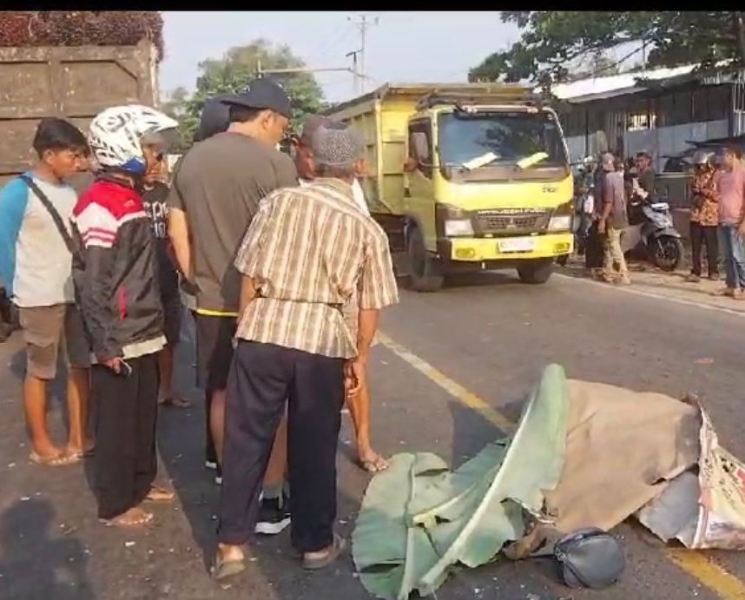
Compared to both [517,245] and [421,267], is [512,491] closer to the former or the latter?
[517,245]

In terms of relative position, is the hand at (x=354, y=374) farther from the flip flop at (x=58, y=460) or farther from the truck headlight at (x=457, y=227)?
the truck headlight at (x=457, y=227)

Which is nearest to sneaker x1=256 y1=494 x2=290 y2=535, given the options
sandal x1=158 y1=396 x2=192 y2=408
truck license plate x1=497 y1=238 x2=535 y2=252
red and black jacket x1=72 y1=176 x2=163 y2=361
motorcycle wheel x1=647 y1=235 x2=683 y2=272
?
red and black jacket x1=72 y1=176 x2=163 y2=361

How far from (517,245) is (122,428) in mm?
7881

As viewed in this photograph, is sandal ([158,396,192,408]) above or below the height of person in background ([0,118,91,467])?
below

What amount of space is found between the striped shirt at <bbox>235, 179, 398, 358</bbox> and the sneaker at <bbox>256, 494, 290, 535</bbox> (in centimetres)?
95

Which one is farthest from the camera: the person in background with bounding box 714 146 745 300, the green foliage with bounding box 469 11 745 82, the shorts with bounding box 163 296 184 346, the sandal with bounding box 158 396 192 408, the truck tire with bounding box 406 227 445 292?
the green foliage with bounding box 469 11 745 82

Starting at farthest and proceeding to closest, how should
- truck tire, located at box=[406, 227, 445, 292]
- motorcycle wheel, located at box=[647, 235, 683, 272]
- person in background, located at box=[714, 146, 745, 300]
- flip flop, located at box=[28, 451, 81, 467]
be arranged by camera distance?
motorcycle wheel, located at box=[647, 235, 683, 272], truck tire, located at box=[406, 227, 445, 292], person in background, located at box=[714, 146, 745, 300], flip flop, located at box=[28, 451, 81, 467]

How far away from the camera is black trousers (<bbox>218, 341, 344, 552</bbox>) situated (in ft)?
12.3

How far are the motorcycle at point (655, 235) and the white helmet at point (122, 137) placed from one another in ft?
32.6

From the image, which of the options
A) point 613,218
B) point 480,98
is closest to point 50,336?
point 480,98

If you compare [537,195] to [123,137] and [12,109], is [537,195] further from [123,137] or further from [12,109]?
[123,137]

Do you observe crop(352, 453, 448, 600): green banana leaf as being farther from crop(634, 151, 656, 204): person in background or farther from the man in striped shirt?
crop(634, 151, 656, 204): person in background

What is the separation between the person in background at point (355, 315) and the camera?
4.01m

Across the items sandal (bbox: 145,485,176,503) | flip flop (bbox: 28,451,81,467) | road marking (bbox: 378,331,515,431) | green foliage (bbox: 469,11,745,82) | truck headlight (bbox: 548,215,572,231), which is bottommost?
sandal (bbox: 145,485,176,503)
